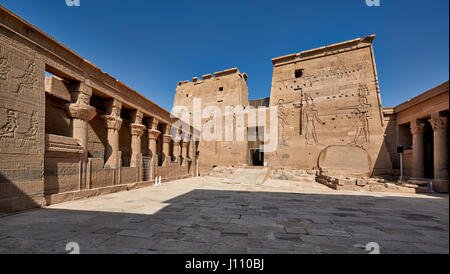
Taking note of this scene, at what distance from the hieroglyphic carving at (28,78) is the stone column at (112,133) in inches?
117

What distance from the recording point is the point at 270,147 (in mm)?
15445

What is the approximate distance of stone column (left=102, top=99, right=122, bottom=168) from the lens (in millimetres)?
8102

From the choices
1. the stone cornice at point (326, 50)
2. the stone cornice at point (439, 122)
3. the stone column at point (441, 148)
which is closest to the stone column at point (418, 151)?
the stone cornice at point (439, 122)

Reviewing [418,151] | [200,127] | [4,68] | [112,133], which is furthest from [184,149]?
[418,151]

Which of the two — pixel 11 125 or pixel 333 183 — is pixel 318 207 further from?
pixel 11 125

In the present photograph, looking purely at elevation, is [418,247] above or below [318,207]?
above

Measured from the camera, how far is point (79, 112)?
6.49 meters

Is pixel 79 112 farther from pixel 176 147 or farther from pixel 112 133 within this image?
pixel 176 147

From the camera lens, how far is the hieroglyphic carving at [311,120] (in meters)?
14.3

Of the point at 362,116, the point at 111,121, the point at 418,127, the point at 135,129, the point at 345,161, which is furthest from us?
the point at 362,116

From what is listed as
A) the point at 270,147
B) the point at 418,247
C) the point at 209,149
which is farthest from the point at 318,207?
the point at 209,149

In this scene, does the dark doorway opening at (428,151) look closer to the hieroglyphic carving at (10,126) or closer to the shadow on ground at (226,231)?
the shadow on ground at (226,231)

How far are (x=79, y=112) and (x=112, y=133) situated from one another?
6.40ft

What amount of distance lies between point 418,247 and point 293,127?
511 inches
